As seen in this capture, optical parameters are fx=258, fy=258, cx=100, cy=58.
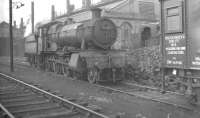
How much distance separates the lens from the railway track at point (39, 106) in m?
7.00

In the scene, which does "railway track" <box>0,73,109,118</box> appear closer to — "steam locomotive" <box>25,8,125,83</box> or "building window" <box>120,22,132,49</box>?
"steam locomotive" <box>25,8,125,83</box>

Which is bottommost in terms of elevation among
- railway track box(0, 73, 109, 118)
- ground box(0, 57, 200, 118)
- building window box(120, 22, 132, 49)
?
ground box(0, 57, 200, 118)

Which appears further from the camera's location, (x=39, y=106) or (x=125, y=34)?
(x=125, y=34)

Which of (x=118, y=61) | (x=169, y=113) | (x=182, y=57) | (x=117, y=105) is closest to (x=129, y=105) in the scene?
(x=117, y=105)

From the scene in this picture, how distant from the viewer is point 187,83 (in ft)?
25.1

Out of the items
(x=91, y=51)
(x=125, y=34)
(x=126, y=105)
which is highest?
(x=125, y=34)

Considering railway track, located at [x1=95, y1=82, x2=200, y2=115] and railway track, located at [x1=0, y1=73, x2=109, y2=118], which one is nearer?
railway track, located at [x1=0, y1=73, x2=109, y2=118]

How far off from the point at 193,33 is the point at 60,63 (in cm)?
1138

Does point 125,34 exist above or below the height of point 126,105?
above

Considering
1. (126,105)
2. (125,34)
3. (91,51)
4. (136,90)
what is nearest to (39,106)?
(126,105)

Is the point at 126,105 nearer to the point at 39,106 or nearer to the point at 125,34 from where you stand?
the point at 39,106

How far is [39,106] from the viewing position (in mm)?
8195

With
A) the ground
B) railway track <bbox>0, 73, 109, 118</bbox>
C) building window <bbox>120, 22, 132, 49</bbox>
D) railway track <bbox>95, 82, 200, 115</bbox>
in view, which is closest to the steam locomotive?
railway track <bbox>95, 82, 200, 115</bbox>

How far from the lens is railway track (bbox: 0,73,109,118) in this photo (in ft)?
23.0
